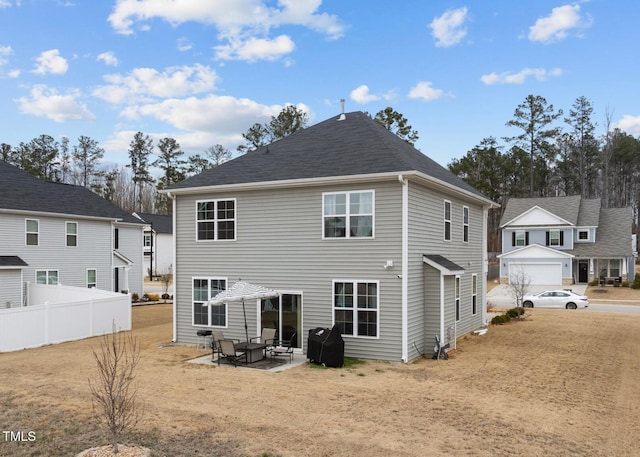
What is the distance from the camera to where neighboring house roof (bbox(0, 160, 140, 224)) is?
918 inches

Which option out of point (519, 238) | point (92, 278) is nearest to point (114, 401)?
point (92, 278)

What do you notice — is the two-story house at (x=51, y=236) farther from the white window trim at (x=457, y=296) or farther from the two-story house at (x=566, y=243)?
the two-story house at (x=566, y=243)

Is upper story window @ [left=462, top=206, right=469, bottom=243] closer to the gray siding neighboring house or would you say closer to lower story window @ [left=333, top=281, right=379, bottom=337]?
the gray siding neighboring house

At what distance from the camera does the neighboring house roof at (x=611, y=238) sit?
40.2 meters

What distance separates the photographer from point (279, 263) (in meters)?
15.1

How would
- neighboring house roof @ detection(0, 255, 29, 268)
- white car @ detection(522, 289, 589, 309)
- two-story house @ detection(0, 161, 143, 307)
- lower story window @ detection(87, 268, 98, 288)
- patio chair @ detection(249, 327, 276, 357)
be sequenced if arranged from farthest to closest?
white car @ detection(522, 289, 589, 309)
lower story window @ detection(87, 268, 98, 288)
two-story house @ detection(0, 161, 143, 307)
neighboring house roof @ detection(0, 255, 29, 268)
patio chair @ detection(249, 327, 276, 357)

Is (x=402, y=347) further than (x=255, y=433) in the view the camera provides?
Yes

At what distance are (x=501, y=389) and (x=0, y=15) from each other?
2199cm

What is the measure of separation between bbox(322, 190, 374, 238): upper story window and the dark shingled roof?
710 mm

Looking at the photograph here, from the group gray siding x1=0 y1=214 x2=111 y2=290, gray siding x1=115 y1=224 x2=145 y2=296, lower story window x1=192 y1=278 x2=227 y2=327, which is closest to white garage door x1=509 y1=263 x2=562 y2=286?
gray siding x1=115 y1=224 x2=145 y2=296

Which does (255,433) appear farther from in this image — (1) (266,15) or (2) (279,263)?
(1) (266,15)

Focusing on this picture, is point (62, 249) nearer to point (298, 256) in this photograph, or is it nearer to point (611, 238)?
point (298, 256)

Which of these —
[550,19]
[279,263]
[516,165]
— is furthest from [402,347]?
[516,165]

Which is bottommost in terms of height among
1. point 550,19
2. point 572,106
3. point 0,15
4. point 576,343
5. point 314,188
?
point 576,343
